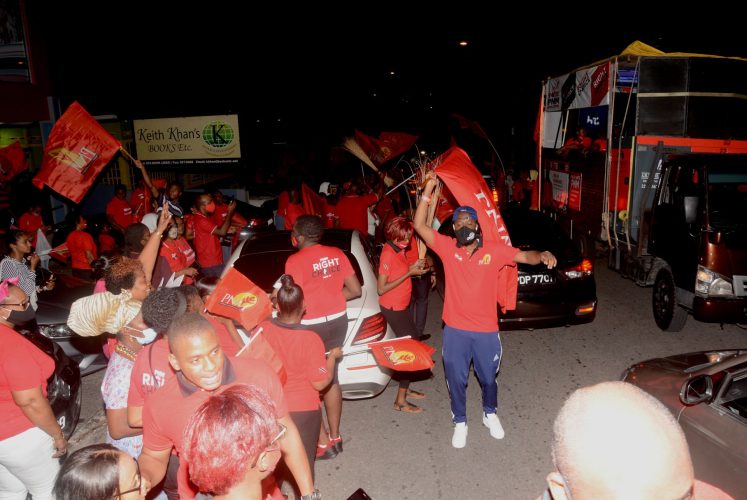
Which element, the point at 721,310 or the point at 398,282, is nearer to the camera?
the point at 398,282

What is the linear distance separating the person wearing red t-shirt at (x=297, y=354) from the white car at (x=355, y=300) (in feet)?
4.27

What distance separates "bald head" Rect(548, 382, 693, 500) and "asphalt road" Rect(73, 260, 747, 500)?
2.97m

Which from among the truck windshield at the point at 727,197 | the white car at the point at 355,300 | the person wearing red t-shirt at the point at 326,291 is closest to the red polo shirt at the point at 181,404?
the person wearing red t-shirt at the point at 326,291

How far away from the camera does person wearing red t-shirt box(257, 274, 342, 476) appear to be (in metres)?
3.48

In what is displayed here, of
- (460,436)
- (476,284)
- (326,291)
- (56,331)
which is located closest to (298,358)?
(326,291)

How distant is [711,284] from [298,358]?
224 inches

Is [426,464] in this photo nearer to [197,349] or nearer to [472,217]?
[472,217]

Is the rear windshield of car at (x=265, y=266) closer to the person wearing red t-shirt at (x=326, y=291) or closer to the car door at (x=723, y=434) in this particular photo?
the person wearing red t-shirt at (x=326, y=291)

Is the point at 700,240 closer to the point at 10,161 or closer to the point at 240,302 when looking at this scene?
the point at 240,302

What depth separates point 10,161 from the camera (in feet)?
43.0

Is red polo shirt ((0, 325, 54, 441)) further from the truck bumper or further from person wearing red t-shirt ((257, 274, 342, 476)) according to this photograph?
the truck bumper

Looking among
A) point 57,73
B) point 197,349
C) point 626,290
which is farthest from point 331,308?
point 57,73

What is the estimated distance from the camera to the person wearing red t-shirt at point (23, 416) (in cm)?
308

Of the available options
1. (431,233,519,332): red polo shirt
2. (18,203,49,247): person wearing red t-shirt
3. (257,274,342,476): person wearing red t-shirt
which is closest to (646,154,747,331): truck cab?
(431,233,519,332): red polo shirt
